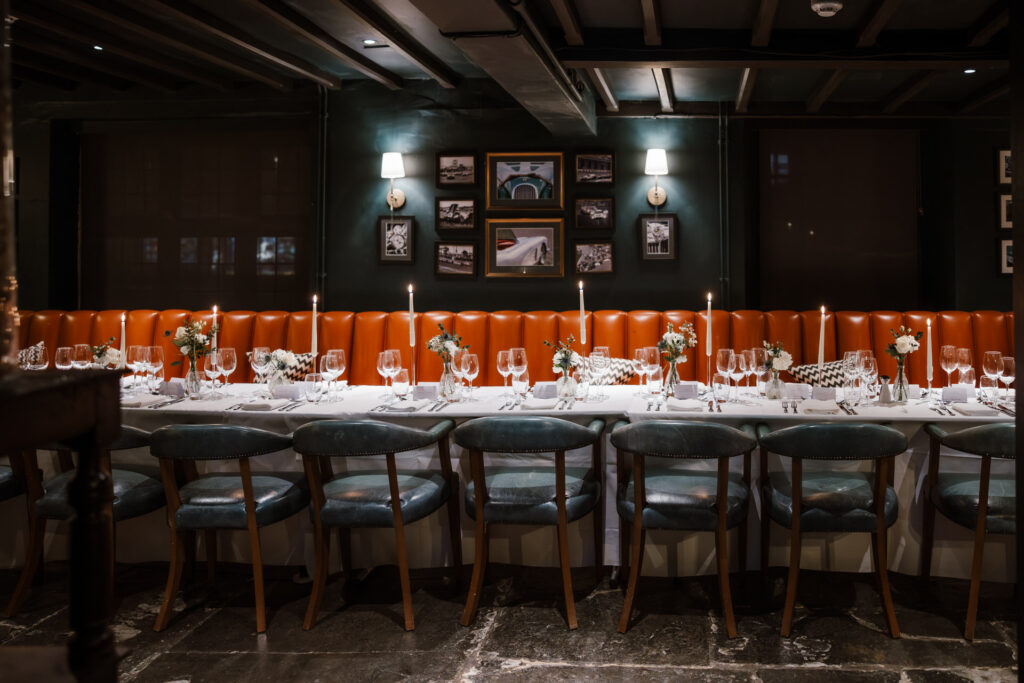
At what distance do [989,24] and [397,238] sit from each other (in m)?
4.52

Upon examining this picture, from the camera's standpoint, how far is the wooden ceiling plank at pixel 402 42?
171 inches

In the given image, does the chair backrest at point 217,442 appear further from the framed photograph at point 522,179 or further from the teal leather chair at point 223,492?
the framed photograph at point 522,179

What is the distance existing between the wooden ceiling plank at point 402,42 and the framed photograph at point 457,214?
971 millimetres

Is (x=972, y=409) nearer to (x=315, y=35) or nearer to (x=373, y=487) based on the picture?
(x=373, y=487)

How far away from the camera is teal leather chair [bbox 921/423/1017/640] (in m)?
2.71

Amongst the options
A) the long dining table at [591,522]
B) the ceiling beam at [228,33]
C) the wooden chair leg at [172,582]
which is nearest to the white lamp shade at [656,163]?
the ceiling beam at [228,33]

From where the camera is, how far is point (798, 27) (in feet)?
15.7

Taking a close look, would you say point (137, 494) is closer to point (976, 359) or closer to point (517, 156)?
point (517, 156)

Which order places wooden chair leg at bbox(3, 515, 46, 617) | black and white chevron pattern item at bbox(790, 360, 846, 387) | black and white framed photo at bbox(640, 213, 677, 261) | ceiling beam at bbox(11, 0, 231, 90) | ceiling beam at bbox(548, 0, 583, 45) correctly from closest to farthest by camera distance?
1. wooden chair leg at bbox(3, 515, 46, 617)
2. ceiling beam at bbox(548, 0, 583, 45)
3. ceiling beam at bbox(11, 0, 231, 90)
4. black and white chevron pattern item at bbox(790, 360, 846, 387)
5. black and white framed photo at bbox(640, 213, 677, 261)

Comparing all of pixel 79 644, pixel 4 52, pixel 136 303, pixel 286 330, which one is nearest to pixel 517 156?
pixel 286 330

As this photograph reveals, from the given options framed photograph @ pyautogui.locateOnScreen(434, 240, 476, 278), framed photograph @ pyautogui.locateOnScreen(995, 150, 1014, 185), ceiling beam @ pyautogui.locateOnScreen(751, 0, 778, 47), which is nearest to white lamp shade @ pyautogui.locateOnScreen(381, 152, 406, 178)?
framed photograph @ pyautogui.locateOnScreen(434, 240, 476, 278)

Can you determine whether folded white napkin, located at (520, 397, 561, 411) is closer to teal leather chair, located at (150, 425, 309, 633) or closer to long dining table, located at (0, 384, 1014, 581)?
long dining table, located at (0, 384, 1014, 581)

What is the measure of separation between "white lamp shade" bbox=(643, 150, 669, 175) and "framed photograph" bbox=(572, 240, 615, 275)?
2.29 feet

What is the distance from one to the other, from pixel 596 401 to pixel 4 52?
106 inches
